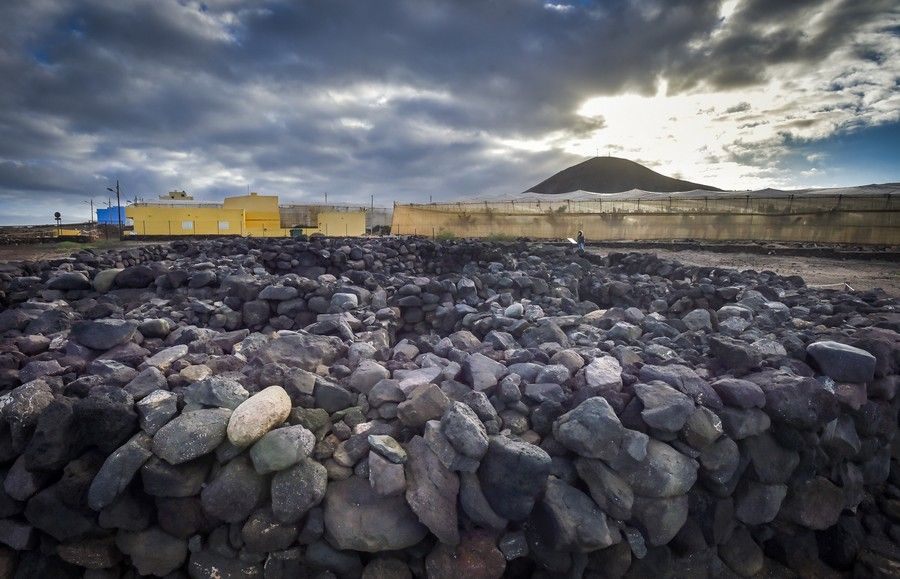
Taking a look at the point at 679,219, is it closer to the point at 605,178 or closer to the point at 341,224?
the point at 341,224

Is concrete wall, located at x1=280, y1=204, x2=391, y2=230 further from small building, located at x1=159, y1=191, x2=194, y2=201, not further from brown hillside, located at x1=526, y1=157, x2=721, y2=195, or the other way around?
brown hillside, located at x1=526, y1=157, x2=721, y2=195

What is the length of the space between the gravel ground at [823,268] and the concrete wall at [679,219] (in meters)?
12.1

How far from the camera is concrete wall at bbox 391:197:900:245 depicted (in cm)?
2675

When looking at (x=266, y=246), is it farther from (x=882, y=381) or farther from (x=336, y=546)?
(x=882, y=381)

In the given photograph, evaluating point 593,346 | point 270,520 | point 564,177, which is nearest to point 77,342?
point 270,520

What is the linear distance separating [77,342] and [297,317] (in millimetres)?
2778

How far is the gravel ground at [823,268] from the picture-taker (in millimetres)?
11625

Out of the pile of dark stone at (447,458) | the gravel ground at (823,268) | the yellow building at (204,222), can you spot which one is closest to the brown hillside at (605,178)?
the yellow building at (204,222)

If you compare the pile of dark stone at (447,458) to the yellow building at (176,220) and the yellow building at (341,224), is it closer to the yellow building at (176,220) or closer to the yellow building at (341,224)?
the yellow building at (176,220)

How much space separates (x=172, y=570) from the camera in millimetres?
2748

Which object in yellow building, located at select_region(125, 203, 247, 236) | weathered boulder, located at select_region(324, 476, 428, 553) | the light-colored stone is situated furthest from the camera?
yellow building, located at select_region(125, 203, 247, 236)

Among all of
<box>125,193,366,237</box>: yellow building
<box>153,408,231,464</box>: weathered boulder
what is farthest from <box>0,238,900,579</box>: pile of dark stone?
→ <box>125,193,366,237</box>: yellow building

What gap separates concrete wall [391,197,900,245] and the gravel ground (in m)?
12.1

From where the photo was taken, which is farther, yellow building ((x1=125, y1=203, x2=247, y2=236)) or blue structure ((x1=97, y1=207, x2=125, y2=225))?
blue structure ((x1=97, y1=207, x2=125, y2=225))
